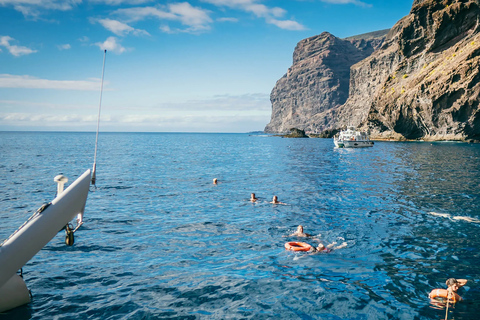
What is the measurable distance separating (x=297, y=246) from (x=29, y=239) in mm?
10260

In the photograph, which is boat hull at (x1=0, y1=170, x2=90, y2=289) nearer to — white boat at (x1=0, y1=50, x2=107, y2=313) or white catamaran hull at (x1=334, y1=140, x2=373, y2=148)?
white boat at (x1=0, y1=50, x2=107, y2=313)

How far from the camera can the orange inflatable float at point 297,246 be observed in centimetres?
1391

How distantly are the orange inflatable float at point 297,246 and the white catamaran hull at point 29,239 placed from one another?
→ 874 centimetres

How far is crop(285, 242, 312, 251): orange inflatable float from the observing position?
548 inches

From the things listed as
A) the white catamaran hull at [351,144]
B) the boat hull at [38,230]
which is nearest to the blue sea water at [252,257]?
the boat hull at [38,230]

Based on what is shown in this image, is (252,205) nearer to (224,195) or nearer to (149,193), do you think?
(224,195)

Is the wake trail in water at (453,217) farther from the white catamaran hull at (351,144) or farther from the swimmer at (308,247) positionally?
the white catamaran hull at (351,144)

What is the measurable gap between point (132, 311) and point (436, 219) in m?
17.2

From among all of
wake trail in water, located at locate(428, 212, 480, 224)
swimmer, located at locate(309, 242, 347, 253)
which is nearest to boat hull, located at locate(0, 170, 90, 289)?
swimmer, located at locate(309, 242, 347, 253)

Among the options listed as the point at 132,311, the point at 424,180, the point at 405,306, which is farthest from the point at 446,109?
the point at 132,311

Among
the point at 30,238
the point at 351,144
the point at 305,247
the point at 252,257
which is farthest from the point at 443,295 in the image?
the point at 351,144

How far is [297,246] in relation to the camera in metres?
14.3

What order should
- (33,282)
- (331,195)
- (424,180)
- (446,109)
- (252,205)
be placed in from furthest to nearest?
1. (446,109)
2. (424,180)
3. (331,195)
4. (252,205)
5. (33,282)

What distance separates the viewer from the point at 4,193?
26422 millimetres
